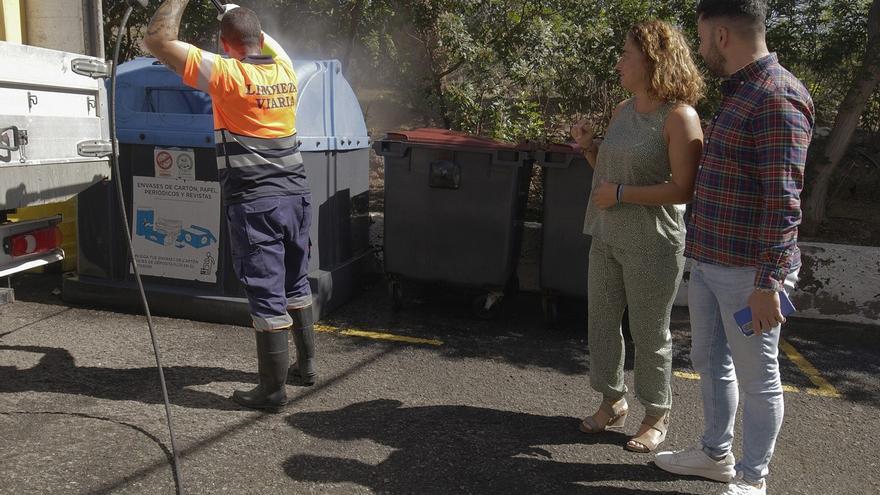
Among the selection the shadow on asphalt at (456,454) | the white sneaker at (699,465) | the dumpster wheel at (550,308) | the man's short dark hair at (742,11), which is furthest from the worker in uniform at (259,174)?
the dumpster wheel at (550,308)

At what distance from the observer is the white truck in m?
3.17

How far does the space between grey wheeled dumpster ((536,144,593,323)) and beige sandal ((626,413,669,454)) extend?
171 centimetres

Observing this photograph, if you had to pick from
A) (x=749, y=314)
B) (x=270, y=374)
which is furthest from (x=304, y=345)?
(x=749, y=314)

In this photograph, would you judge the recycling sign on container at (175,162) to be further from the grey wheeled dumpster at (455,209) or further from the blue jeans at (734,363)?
the blue jeans at (734,363)

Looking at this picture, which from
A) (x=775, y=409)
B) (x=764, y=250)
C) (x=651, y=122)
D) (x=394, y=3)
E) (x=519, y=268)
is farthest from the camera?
(x=394, y=3)

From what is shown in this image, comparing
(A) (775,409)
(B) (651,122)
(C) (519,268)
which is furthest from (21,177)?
(C) (519,268)

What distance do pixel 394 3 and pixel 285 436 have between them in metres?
4.66

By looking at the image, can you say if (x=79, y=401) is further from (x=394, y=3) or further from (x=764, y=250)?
(x=394, y=3)

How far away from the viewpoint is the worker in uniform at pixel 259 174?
11.5ft

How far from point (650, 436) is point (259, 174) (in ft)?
7.14

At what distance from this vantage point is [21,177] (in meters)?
3.25

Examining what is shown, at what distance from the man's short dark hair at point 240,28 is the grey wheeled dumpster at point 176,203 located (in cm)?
126

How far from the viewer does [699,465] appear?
3168 millimetres

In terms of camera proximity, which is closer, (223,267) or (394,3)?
(223,267)
